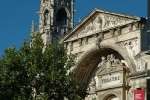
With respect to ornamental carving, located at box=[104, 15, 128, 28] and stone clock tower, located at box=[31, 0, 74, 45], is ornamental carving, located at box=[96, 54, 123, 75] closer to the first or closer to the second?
ornamental carving, located at box=[104, 15, 128, 28]

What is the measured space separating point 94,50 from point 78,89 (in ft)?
22.5


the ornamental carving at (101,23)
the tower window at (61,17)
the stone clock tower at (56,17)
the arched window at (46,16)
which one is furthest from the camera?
the tower window at (61,17)

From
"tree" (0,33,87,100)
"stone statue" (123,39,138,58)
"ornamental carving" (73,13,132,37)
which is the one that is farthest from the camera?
"ornamental carving" (73,13,132,37)

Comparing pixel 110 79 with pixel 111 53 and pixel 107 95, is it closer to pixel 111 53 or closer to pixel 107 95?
pixel 107 95

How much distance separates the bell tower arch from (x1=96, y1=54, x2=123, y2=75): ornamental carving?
1236cm

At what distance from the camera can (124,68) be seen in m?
42.0

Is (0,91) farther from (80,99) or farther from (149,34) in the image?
(149,34)

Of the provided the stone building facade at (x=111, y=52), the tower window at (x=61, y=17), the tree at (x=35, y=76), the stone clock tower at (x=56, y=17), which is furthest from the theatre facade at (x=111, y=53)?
the tower window at (x=61, y=17)

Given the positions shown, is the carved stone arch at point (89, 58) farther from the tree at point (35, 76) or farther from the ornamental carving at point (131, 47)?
the tree at point (35, 76)

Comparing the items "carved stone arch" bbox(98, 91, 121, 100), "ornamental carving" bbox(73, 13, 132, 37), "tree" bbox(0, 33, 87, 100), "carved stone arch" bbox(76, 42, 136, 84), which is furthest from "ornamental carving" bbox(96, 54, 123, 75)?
"tree" bbox(0, 33, 87, 100)

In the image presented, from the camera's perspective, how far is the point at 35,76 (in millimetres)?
38000

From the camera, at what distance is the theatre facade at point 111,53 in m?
39.7

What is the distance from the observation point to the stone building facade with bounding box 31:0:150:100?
129ft

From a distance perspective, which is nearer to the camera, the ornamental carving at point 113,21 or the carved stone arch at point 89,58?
the ornamental carving at point 113,21
